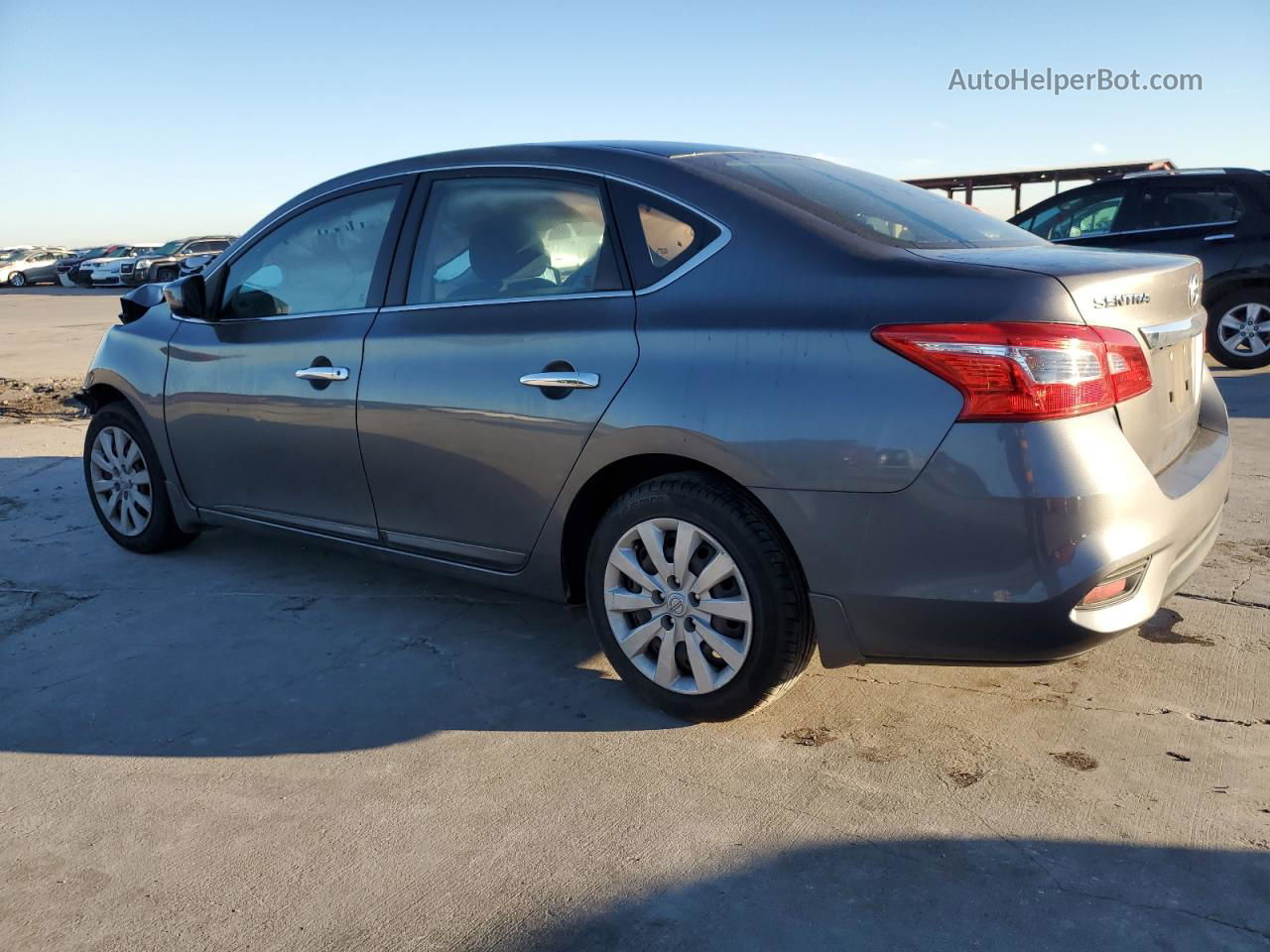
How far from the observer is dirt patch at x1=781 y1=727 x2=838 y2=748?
3098mm

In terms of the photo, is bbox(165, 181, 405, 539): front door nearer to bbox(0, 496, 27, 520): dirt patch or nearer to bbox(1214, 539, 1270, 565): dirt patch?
bbox(0, 496, 27, 520): dirt patch

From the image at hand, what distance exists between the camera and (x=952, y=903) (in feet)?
7.70

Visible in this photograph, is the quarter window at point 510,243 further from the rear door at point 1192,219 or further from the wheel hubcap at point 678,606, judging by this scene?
the rear door at point 1192,219

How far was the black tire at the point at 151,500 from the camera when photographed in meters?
4.85

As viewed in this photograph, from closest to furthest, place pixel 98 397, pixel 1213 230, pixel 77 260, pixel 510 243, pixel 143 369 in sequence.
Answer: pixel 510 243
pixel 143 369
pixel 98 397
pixel 1213 230
pixel 77 260

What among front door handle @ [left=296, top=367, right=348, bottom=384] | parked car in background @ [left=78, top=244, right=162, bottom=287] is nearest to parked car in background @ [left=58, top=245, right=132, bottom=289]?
parked car in background @ [left=78, top=244, right=162, bottom=287]

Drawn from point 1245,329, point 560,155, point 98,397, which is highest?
point 560,155

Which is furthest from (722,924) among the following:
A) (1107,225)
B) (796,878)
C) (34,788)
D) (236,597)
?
(1107,225)

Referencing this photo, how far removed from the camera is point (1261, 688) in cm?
329

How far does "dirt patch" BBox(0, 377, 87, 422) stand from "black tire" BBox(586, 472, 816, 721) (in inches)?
247

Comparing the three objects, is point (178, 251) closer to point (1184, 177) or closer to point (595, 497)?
point (1184, 177)

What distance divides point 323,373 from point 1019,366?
240 centimetres

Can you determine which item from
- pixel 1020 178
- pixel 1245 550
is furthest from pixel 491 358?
pixel 1020 178

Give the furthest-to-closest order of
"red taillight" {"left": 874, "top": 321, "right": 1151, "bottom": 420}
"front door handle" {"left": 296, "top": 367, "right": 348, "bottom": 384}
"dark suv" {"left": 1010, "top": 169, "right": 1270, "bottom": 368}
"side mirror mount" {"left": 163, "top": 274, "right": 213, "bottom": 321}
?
1. "dark suv" {"left": 1010, "top": 169, "right": 1270, "bottom": 368}
2. "side mirror mount" {"left": 163, "top": 274, "right": 213, "bottom": 321}
3. "front door handle" {"left": 296, "top": 367, "right": 348, "bottom": 384}
4. "red taillight" {"left": 874, "top": 321, "right": 1151, "bottom": 420}
